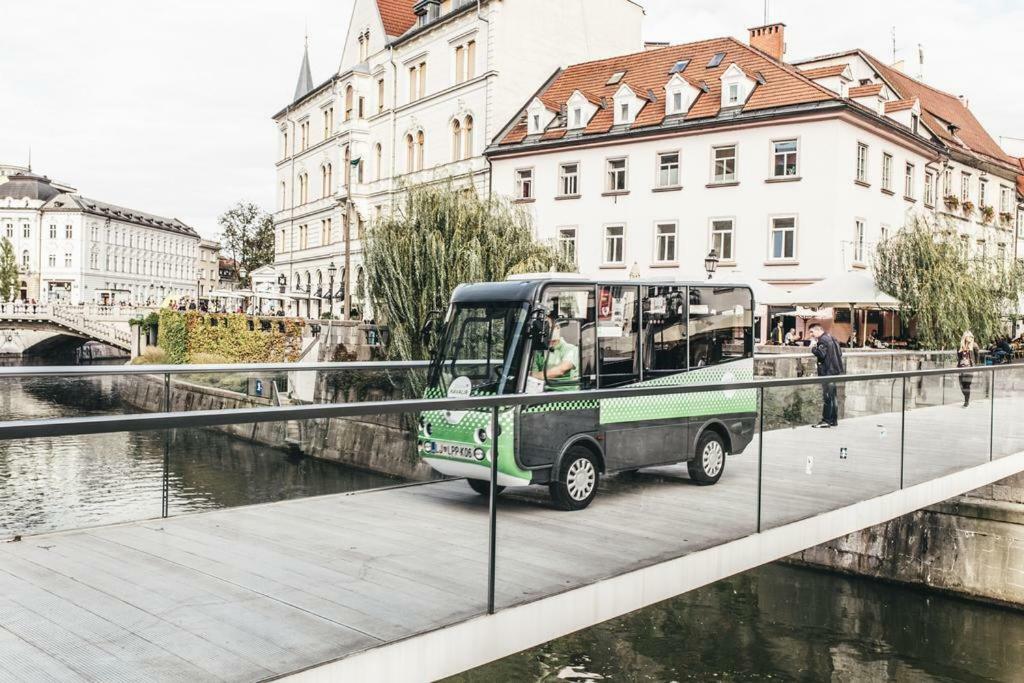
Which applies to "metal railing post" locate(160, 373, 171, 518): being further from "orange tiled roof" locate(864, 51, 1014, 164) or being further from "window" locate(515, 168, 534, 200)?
"orange tiled roof" locate(864, 51, 1014, 164)

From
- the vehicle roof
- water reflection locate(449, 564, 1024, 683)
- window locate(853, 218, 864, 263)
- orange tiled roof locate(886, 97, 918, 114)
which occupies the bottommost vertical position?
water reflection locate(449, 564, 1024, 683)

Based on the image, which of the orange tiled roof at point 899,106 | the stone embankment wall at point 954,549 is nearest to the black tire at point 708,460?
the stone embankment wall at point 954,549

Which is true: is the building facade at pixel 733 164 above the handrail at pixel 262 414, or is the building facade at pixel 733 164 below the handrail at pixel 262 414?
above

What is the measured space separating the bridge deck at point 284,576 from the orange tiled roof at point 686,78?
33.3 metres

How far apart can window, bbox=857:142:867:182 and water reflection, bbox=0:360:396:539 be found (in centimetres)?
3537

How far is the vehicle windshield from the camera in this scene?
31.0 ft

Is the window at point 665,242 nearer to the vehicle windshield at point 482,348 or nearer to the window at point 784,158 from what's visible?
the window at point 784,158

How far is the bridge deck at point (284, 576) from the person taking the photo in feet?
12.1

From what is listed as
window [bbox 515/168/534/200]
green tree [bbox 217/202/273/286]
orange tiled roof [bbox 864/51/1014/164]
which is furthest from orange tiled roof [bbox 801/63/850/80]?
green tree [bbox 217/202/273/286]

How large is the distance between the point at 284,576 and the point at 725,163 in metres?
36.4

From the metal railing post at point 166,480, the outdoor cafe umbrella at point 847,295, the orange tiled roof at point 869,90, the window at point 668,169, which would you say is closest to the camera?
the metal railing post at point 166,480

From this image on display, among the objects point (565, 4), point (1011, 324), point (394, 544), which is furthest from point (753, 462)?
point (565, 4)

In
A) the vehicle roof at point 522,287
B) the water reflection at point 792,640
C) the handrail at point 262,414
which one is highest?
the vehicle roof at point 522,287

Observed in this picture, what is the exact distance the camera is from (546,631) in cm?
534
